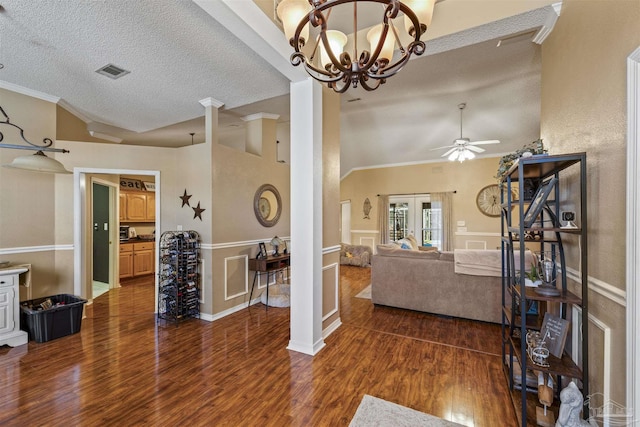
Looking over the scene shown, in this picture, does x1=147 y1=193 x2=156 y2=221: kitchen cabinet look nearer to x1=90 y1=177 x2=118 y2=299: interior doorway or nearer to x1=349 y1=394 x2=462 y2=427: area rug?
x1=90 y1=177 x2=118 y2=299: interior doorway

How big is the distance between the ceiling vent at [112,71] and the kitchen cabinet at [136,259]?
405cm

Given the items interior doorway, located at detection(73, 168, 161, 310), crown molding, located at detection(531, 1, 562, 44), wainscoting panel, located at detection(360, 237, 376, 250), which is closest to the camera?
crown molding, located at detection(531, 1, 562, 44)

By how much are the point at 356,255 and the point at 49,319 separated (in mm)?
6046

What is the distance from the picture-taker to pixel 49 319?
3000mm

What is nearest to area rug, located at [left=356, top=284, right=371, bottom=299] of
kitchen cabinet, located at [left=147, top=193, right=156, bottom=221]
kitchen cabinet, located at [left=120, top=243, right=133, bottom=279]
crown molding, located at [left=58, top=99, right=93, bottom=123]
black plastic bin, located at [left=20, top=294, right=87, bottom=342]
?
black plastic bin, located at [left=20, top=294, right=87, bottom=342]

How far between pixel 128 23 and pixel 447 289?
4.47 metres

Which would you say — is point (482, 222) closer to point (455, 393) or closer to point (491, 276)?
point (491, 276)

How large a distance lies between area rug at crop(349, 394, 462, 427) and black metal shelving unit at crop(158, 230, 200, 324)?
2.65 meters

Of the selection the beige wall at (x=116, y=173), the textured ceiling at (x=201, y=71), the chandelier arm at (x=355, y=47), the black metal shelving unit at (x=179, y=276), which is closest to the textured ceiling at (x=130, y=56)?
the textured ceiling at (x=201, y=71)

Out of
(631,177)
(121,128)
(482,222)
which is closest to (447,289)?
(631,177)

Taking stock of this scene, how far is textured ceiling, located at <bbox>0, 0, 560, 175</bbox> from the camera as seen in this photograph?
2209 millimetres

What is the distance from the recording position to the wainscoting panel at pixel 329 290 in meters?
3.09

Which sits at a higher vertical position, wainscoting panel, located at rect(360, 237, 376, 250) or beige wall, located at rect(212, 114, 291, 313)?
beige wall, located at rect(212, 114, 291, 313)

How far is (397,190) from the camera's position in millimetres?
8094
